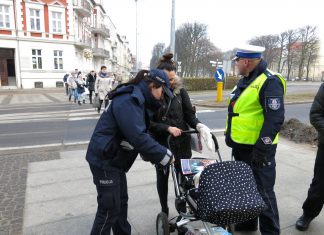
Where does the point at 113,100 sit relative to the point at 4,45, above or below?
below

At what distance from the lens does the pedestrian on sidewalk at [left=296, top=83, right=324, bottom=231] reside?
3277 mm

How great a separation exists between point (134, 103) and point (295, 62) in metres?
81.6

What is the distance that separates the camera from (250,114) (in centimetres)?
306

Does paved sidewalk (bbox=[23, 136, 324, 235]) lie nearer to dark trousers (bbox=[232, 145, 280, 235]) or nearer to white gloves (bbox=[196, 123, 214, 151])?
dark trousers (bbox=[232, 145, 280, 235])

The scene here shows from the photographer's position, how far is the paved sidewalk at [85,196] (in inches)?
144

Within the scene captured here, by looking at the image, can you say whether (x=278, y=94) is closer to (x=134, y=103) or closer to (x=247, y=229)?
(x=134, y=103)

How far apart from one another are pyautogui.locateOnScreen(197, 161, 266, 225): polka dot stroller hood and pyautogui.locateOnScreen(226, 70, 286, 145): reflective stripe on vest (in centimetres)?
62

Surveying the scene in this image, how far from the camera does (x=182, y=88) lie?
12.0ft

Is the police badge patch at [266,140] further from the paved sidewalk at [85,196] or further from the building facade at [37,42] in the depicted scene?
the building facade at [37,42]

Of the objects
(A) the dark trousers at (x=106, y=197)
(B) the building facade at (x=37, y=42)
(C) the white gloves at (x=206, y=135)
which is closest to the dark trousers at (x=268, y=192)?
(C) the white gloves at (x=206, y=135)

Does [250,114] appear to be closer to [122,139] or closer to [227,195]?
[227,195]

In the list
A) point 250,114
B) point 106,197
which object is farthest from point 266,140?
point 106,197

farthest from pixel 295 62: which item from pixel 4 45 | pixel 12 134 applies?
pixel 12 134

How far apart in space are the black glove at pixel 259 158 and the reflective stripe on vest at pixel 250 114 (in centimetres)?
18
